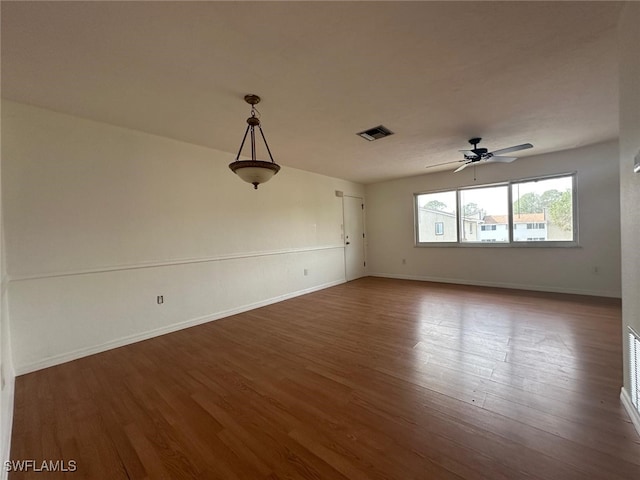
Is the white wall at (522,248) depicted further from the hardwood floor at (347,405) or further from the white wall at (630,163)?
the white wall at (630,163)

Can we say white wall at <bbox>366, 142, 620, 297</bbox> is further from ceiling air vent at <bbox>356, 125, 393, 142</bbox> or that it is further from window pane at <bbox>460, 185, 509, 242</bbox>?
ceiling air vent at <bbox>356, 125, 393, 142</bbox>

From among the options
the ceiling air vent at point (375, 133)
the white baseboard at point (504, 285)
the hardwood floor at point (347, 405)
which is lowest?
the hardwood floor at point (347, 405)

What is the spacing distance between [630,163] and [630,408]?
1.57 m

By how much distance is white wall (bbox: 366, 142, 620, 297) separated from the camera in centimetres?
422

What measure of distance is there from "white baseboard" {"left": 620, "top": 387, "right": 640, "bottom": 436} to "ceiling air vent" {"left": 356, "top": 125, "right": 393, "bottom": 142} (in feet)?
10.5

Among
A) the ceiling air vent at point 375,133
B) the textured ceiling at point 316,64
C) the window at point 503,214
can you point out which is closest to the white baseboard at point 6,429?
the textured ceiling at point 316,64

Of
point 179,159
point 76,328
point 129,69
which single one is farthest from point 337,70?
point 76,328

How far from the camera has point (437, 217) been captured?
6102 mm

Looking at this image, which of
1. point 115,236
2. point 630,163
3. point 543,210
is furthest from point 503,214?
point 115,236

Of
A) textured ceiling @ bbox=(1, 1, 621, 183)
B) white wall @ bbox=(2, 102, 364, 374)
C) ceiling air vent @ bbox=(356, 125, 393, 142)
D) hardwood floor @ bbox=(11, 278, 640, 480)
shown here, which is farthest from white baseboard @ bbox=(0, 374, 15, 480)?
ceiling air vent @ bbox=(356, 125, 393, 142)

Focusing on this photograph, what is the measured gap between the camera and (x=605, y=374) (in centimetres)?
207

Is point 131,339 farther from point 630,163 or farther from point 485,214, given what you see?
point 485,214

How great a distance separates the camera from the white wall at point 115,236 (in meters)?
2.45

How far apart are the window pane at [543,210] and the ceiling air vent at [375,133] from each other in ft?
11.2
